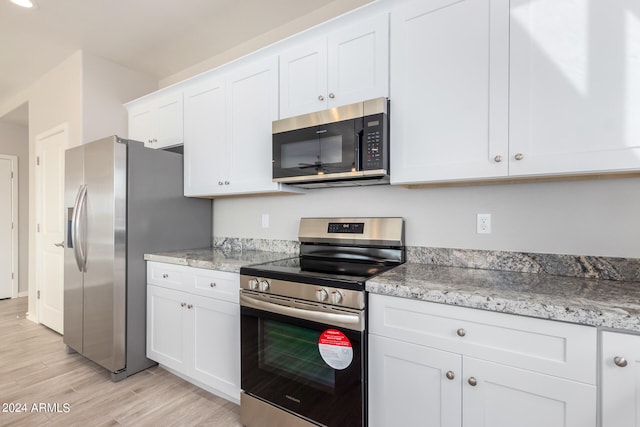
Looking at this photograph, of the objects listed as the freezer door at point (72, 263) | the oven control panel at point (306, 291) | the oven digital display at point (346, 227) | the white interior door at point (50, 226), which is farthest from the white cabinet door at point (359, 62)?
the white interior door at point (50, 226)

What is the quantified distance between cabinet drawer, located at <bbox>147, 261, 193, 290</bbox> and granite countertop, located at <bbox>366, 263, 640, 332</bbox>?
1404 mm

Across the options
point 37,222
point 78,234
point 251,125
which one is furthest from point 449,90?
point 37,222

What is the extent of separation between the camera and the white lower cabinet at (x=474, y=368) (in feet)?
3.35

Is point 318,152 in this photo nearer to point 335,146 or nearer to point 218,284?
point 335,146

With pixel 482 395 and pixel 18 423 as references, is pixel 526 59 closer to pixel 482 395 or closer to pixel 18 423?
pixel 482 395

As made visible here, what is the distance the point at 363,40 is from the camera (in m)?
1.77

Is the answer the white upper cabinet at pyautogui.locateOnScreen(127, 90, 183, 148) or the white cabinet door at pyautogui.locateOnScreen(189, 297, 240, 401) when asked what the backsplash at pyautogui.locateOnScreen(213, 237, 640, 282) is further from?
the white upper cabinet at pyautogui.locateOnScreen(127, 90, 183, 148)

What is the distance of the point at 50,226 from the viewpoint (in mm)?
3406

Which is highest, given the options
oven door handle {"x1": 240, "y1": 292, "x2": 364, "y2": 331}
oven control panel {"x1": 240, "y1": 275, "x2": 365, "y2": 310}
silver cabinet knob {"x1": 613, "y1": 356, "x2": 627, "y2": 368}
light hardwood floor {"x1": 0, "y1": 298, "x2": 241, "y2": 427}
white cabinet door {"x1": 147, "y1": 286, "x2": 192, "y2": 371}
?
oven control panel {"x1": 240, "y1": 275, "x2": 365, "y2": 310}

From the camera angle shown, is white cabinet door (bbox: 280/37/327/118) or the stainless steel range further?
white cabinet door (bbox: 280/37/327/118)

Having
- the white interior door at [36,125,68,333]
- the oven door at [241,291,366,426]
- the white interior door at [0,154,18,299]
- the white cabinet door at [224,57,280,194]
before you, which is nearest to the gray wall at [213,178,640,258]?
the white cabinet door at [224,57,280,194]

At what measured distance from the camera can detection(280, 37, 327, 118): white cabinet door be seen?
1923 mm

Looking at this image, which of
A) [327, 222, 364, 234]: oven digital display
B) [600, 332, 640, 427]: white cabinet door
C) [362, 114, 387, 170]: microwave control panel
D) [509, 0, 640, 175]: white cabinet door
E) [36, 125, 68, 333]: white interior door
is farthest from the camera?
[36, 125, 68, 333]: white interior door

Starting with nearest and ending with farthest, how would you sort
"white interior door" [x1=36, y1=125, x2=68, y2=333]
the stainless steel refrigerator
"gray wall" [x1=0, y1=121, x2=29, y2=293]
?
the stainless steel refrigerator < "white interior door" [x1=36, y1=125, x2=68, y2=333] < "gray wall" [x1=0, y1=121, x2=29, y2=293]
